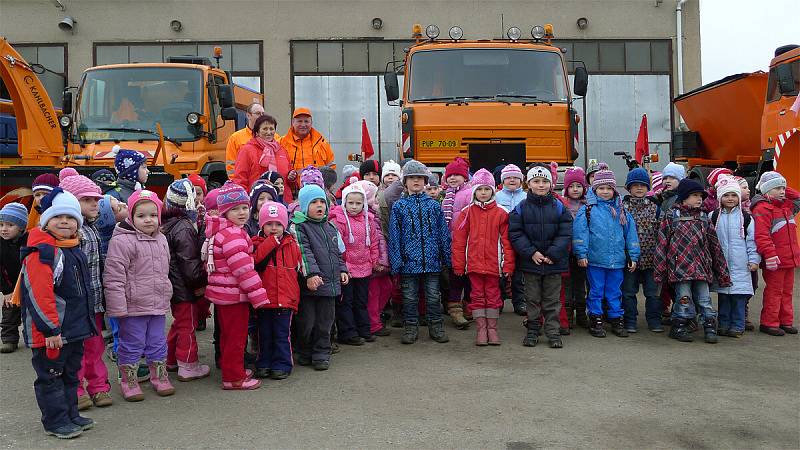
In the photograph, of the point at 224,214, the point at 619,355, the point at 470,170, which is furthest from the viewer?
the point at 470,170

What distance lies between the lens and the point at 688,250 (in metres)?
6.90

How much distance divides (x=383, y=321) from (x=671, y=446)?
406 cm

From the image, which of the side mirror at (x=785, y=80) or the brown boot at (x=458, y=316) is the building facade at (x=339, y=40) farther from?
the brown boot at (x=458, y=316)

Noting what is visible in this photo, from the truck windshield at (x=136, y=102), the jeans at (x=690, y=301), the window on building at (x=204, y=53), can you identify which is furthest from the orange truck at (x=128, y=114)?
the window on building at (x=204, y=53)

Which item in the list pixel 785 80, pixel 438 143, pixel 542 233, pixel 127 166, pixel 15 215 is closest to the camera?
pixel 15 215

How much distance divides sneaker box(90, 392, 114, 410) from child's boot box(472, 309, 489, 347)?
130 inches

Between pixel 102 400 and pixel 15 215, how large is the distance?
77.6 inches

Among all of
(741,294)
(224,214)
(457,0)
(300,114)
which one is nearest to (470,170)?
(300,114)

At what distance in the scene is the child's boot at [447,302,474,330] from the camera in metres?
7.55

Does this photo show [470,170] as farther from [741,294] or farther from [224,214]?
[224,214]

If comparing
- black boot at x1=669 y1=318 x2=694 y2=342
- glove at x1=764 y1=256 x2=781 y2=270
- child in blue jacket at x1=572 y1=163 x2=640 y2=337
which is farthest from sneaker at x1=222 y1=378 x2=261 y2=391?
glove at x1=764 y1=256 x2=781 y2=270

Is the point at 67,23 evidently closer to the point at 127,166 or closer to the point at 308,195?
the point at 127,166

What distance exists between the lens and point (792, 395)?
16.9 ft

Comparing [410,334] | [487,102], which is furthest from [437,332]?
[487,102]
